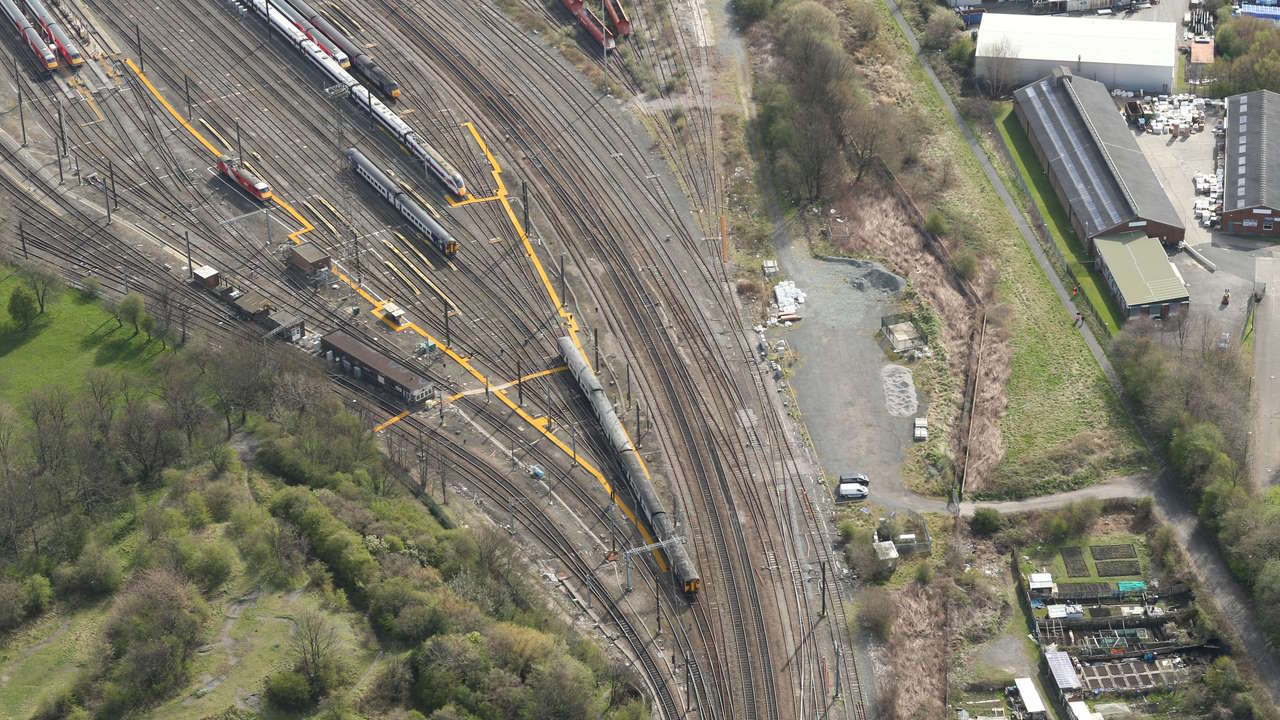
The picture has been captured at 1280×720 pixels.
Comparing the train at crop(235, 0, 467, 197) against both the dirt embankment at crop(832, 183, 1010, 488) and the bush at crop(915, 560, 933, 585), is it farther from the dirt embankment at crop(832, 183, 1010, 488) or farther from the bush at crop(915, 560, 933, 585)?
the bush at crop(915, 560, 933, 585)

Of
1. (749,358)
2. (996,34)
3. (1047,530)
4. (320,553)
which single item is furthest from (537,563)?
(996,34)

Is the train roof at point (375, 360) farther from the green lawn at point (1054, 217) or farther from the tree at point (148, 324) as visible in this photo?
the green lawn at point (1054, 217)

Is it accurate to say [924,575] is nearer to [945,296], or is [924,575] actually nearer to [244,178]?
[945,296]

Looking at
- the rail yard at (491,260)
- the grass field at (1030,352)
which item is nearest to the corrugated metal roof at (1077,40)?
the grass field at (1030,352)

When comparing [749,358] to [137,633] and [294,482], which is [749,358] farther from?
[137,633]

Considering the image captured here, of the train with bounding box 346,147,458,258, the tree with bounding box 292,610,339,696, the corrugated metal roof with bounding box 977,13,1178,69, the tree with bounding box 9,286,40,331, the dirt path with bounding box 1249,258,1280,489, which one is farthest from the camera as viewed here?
the corrugated metal roof with bounding box 977,13,1178,69

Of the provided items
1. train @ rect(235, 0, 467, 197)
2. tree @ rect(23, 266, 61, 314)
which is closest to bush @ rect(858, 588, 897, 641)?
train @ rect(235, 0, 467, 197)
